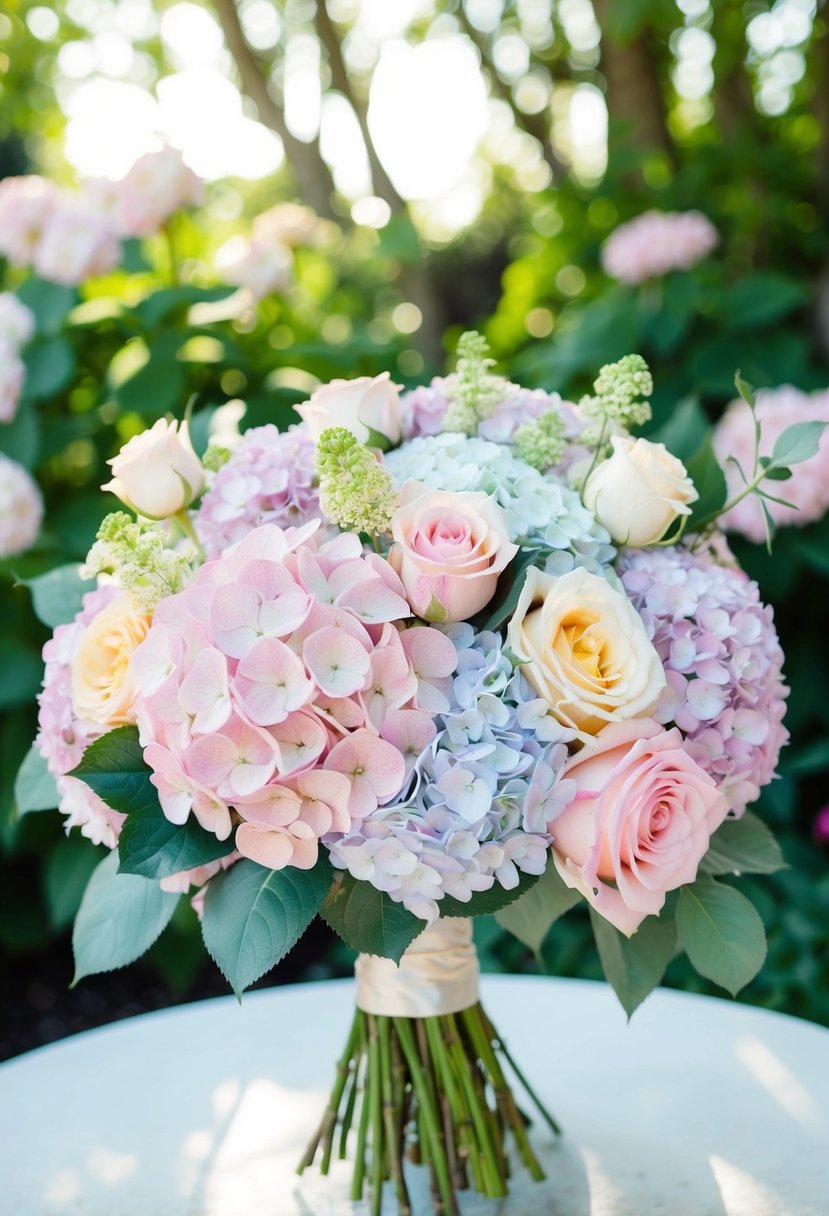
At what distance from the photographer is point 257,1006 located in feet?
3.79

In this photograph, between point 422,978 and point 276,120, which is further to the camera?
point 276,120

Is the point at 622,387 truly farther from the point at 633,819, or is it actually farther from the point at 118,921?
the point at 118,921

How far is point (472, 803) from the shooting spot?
652 millimetres

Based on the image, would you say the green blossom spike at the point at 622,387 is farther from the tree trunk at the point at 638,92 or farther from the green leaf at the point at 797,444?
the tree trunk at the point at 638,92

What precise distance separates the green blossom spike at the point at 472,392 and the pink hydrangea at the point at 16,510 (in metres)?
1.05

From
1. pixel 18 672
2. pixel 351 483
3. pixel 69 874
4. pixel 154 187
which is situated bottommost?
pixel 69 874

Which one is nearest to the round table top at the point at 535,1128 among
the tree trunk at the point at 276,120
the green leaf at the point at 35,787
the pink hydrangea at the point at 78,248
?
the green leaf at the point at 35,787

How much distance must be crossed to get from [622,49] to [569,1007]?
2336 millimetres

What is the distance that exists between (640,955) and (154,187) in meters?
1.59

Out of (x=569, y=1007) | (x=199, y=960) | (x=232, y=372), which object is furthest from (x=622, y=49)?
A: (x=569, y=1007)

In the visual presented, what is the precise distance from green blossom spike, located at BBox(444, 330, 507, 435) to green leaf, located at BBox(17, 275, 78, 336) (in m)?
1.41

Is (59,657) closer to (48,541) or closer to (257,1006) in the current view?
(257,1006)

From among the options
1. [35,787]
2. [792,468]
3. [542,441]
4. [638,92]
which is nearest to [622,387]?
[542,441]

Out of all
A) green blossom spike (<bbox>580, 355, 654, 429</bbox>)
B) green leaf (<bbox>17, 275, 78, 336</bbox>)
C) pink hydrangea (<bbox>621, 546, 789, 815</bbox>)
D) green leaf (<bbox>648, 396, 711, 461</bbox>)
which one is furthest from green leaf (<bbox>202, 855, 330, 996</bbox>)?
green leaf (<bbox>17, 275, 78, 336</bbox>)
